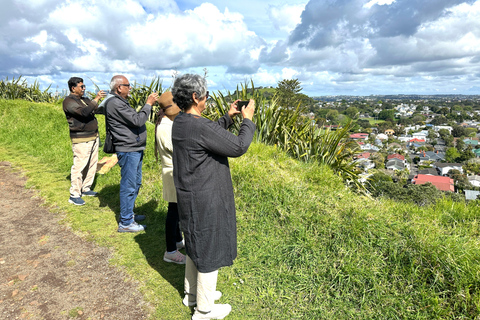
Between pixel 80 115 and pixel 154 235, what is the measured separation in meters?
2.22

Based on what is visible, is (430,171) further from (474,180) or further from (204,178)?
(204,178)

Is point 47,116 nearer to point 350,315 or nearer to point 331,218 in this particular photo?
point 331,218

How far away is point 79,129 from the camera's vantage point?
4691 millimetres

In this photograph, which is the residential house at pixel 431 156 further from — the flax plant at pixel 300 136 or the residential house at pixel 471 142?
the flax plant at pixel 300 136

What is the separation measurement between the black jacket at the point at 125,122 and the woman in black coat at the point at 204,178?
1.67 m

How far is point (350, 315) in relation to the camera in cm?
240

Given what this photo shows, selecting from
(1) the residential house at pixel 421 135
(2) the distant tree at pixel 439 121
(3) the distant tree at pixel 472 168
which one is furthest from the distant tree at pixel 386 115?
(3) the distant tree at pixel 472 168

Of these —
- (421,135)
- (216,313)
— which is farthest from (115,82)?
(421,135)

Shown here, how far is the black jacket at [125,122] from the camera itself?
3.52m

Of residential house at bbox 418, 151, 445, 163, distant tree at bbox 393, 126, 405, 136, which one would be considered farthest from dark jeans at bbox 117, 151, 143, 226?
distant tree at bbox 393, 126, 405, 136

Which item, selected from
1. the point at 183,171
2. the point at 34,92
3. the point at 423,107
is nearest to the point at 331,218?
the point at 183,171

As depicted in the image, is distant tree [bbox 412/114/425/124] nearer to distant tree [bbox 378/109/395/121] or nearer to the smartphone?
distant tree [bbox 378/109/395/121]

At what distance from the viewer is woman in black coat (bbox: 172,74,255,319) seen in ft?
6.45

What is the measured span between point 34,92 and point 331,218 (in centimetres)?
1482
